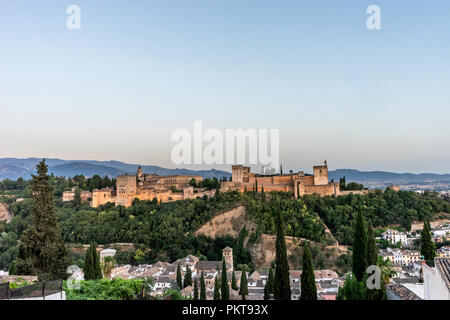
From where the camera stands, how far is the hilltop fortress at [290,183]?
42.8m

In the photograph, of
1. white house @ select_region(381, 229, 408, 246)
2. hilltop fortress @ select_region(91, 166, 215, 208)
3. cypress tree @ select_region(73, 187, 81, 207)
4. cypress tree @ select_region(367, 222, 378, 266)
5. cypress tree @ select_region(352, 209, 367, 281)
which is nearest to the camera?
cypress tree @ select_region(367, 222, 378, 266)

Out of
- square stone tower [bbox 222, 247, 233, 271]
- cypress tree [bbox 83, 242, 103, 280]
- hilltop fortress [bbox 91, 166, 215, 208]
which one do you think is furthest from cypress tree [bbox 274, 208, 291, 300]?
hilltop fortress [bbox 91, 166, 215, 208]

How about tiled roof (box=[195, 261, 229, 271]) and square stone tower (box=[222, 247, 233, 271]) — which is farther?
square stone tower (box=[222, 247, 233, 271])

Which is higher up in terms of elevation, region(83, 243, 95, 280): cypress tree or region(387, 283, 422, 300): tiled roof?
region(387, 283, 422, 300): tiled roof

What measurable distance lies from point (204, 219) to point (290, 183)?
1043 centimetres

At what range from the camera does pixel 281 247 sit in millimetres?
17750

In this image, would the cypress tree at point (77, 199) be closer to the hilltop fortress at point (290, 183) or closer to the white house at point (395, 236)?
the hilltop fortress at point (290, 183)

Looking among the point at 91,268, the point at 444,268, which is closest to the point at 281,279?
the point at 91,268

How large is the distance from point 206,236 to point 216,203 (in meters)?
3.88

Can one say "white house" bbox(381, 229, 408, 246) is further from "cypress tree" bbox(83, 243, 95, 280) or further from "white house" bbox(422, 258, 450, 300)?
"white house" bbox(422, 258, 450, 300)

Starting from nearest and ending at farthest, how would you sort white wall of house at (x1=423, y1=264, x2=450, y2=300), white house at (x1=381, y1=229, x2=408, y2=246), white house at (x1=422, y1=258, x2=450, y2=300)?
1. white house at (x1=422, y1=258, x2=450, y2=300)
2. white wall of house at (x1=423, y1=264, x2=450, y2=300)
3. white house at (x1=381, y1=229, x2=408, y2=246)

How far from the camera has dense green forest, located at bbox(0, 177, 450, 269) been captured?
36.8 metres

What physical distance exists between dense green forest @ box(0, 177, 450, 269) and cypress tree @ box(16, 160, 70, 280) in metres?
22.6

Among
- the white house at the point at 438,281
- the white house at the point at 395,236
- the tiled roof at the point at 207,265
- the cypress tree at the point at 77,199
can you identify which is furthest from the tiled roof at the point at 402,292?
the cypress tree at the point at 77,199
